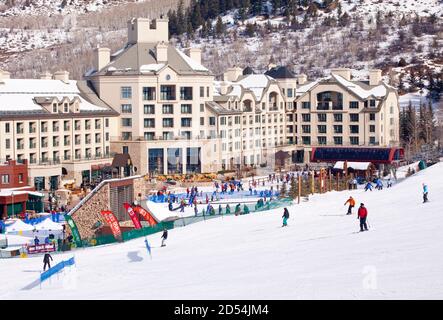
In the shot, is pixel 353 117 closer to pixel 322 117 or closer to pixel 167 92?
pixel 322 117

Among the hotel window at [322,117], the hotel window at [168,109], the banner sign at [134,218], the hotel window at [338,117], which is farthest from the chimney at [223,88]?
the banner sign at [134,218]

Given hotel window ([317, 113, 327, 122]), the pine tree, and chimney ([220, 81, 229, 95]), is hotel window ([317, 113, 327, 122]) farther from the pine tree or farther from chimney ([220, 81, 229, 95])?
the pine tree

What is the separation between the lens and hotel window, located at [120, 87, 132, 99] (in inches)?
3314

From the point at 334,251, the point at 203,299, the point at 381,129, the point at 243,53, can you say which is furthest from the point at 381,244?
the point at 243,53

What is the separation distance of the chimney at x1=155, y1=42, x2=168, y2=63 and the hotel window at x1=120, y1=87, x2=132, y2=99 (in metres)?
3.61

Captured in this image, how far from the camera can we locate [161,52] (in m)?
85.9

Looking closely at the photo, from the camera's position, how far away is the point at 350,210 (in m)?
46.2

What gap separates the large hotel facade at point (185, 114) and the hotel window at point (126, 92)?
8cm

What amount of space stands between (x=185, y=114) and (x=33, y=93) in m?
13.4

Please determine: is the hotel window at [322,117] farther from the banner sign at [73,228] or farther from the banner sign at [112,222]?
the banner sign at [112,222]

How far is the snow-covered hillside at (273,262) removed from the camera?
2853 centimetres

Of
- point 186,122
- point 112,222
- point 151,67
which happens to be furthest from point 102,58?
point 112,222

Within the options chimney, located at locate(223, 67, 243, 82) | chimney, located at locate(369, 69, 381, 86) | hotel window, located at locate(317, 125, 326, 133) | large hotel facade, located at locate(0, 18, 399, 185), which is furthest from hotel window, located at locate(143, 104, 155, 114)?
chimney, located at locate(369, 69, 381, 86)
